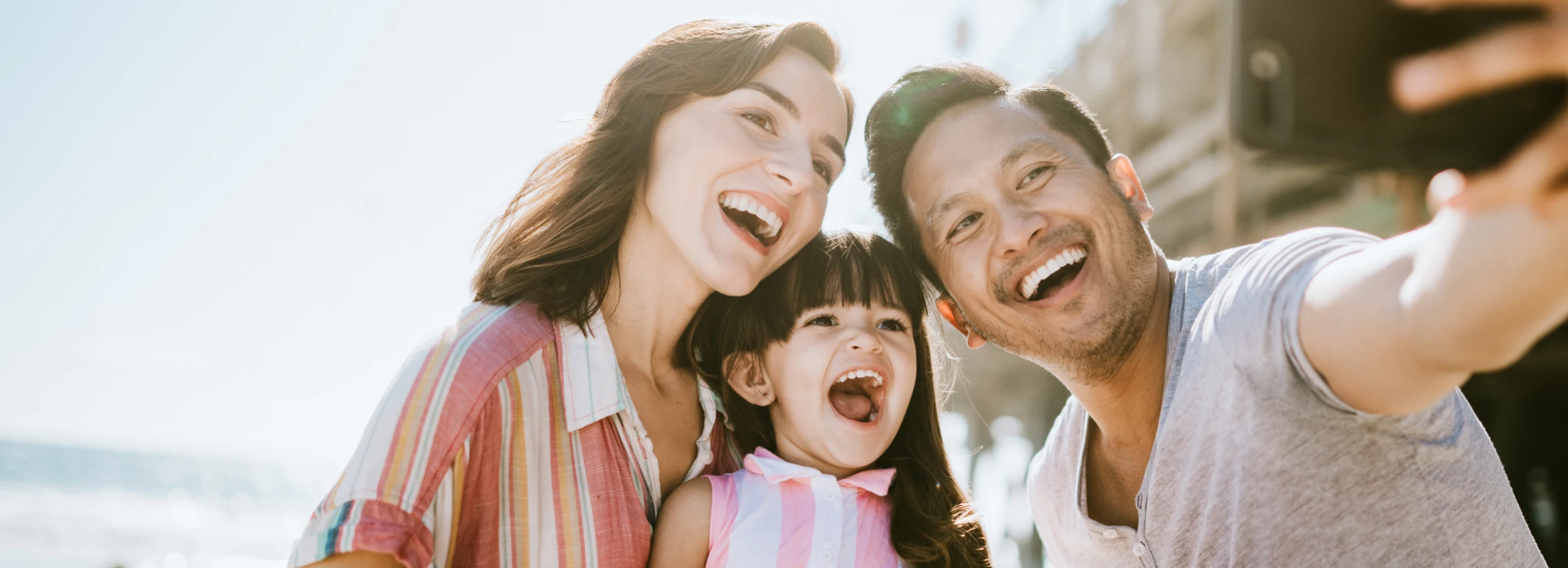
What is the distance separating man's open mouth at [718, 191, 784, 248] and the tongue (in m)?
0.59

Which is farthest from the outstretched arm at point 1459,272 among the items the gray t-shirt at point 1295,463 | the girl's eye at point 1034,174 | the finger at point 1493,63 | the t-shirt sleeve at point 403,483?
the t-shirt sleeve at point 403,483

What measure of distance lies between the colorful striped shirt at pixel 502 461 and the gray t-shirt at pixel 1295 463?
1.45m

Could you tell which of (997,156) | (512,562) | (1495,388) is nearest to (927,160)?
(997,156)

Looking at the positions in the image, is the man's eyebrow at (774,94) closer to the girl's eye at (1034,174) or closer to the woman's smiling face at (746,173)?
the woman's smiling face at (746,173)

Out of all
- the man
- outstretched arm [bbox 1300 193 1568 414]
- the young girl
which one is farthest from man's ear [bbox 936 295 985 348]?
outstretched arm [bbox 1300 193 1568 414]

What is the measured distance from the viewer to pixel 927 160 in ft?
10.3

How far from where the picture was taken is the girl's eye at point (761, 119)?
2.81 meters

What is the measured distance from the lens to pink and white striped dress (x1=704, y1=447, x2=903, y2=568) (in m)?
2.58

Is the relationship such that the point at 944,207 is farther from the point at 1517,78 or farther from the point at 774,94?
the point at 1517,78

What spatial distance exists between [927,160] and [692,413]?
1.20 meters

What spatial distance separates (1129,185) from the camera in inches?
118

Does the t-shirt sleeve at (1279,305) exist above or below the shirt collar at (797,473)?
above

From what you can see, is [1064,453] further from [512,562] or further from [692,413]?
[512,562]

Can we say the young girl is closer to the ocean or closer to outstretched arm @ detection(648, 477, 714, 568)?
outstretched arm @ detection(648, 477, 714, 568)
